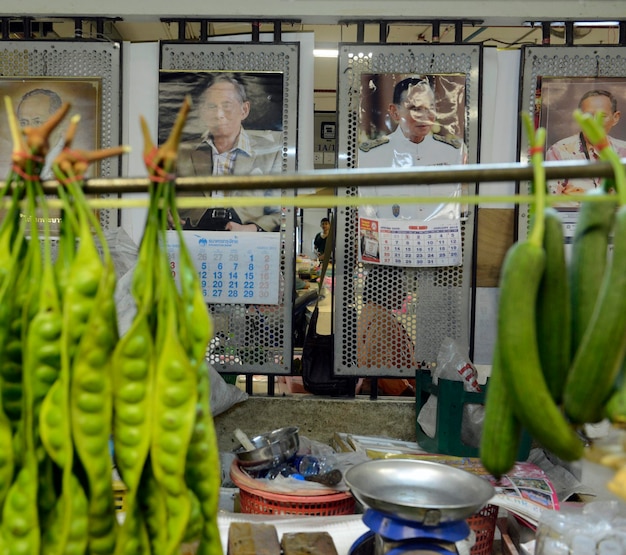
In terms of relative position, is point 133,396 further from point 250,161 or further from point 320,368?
point 320,368

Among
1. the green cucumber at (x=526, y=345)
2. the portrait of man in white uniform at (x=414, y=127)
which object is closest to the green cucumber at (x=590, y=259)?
the green cucumber at (x=526, y=345)

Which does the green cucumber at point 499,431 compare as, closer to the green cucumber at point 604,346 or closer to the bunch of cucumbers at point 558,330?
the bunch of cucumbers at point 558,330

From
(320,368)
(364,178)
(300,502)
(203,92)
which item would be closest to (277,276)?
(320,368)

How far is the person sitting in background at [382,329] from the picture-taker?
3906 millimetres

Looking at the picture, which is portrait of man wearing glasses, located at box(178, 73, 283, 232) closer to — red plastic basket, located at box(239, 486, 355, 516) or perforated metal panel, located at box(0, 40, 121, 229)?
perforated metal panel, located at box(0, 40, 121, 229)

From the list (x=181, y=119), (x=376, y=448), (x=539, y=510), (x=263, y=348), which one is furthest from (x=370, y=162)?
(x=181, y=119)

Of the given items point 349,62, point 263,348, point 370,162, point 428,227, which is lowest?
point 263,348

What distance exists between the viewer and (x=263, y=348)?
3.91 m

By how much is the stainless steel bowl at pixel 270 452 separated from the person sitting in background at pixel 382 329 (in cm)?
69

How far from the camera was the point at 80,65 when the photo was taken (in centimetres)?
384

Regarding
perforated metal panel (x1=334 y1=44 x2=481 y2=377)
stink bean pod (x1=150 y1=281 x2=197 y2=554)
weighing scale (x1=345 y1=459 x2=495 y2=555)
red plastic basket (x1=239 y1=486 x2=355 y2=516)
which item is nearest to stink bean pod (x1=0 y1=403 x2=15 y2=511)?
stink bean pod (x1=150 y1=281 x2=197 y2=554)

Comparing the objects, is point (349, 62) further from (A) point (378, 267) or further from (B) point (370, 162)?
(A) point (378, 267)

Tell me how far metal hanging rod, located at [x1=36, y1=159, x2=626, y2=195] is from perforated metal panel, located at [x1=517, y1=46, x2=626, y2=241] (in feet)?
9.13

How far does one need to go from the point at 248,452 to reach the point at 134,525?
2.23 meters
